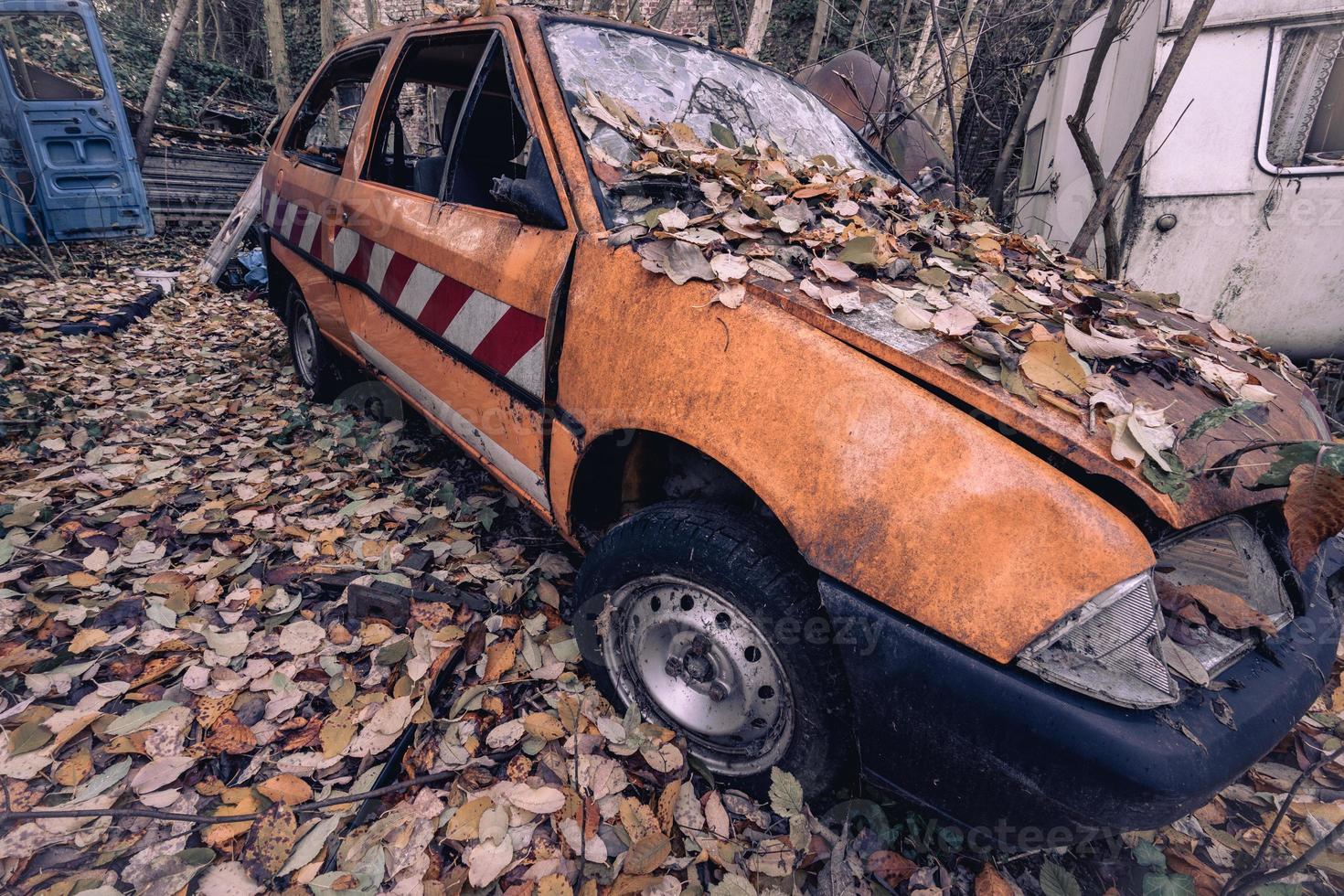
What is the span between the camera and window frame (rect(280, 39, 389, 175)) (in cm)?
264

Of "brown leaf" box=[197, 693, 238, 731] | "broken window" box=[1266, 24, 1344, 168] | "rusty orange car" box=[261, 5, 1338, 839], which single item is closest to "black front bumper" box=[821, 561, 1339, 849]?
"rusty orange car" box=[261, 5, 1338, 839]

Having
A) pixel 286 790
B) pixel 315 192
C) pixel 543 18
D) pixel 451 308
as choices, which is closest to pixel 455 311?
pixel 451 308

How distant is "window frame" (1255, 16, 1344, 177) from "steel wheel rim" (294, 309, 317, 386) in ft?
16.4

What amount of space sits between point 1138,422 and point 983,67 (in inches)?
287

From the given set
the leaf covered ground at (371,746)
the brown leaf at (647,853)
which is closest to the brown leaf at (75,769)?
the leaf covered ground at (371,746)

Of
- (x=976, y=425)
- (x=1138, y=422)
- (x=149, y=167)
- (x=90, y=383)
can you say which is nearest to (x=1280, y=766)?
(x=1138, y=422)

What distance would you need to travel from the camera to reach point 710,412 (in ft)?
4.41

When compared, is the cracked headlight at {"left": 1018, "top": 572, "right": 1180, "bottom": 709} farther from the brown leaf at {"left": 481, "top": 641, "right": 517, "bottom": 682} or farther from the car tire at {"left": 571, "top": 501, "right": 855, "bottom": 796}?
the brown leaf at {"left": 481, "top": 641, "right": 517, "bottom": 682}

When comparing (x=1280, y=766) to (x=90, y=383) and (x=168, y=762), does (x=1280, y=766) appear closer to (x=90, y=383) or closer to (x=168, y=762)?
(x=168, y=762)

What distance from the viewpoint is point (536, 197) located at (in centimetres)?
169

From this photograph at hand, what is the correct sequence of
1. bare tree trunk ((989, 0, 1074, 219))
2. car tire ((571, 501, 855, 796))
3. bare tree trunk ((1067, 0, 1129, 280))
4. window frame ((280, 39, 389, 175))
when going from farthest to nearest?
bare tree trunk ((989, 0, 1074, 219)) → bare tree trunk ((1067, 0, 1129, 280)) → window frame ((280, 39, 389, 175)) → car tire ((571, 501, 855, 796))

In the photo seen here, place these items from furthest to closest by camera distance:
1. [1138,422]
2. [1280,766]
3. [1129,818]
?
[1280,766] < [1138,422] < [1129,818]

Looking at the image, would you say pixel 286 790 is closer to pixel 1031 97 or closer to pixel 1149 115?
pixel 1149 115

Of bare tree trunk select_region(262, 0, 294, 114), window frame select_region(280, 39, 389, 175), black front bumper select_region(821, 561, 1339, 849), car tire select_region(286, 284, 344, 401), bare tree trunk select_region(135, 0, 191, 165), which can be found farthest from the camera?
bare tree trunk select_region(262, 0, 294, 114)
